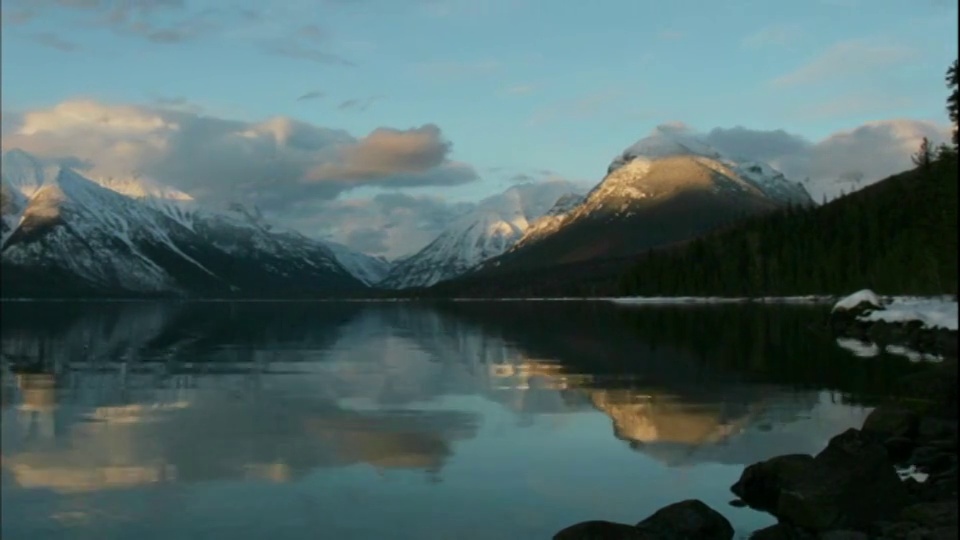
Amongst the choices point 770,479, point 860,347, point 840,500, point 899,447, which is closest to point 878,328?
point 860,347

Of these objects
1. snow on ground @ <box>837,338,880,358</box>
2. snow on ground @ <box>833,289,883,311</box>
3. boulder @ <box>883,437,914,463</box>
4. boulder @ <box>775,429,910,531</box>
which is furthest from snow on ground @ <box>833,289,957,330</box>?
boulder @ <box>775,429,910,531</box>

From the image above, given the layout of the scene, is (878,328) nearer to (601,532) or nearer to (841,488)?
(841,488)

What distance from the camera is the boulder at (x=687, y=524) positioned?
743 inches

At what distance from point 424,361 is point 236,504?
4025 centimetres

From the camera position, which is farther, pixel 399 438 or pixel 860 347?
pixel 860 347

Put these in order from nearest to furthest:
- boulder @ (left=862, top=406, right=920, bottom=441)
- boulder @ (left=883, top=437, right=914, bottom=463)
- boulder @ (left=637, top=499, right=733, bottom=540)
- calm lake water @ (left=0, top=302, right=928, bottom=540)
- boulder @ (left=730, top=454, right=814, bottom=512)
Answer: boulder @ (left=637, top=499, right=733, bottom=540)
calm lake water @ (left=0, top=302, right=928, bottom=540)
boulder @ (left=730, top=454, right=814, bottom=512)
boulder @ (left=883, top=437, right=914, bottom=463)
boulder @ (left=862, top=406, right=920, bottom=441)

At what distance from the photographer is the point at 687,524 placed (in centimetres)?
1903

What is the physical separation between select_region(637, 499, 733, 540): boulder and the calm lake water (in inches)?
69.2

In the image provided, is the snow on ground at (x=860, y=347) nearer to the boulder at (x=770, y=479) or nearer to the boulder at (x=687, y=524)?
the boulder at (x=770, y=479)

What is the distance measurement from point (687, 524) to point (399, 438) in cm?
1386

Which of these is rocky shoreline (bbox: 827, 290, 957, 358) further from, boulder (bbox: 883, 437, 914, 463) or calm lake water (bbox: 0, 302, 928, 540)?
boulder (bbox: 883, 437, 914, 463)

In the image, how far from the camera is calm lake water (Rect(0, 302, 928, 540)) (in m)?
21.0

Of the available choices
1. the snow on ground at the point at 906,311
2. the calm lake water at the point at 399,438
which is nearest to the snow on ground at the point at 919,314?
the snow on ground at the point at 906,311

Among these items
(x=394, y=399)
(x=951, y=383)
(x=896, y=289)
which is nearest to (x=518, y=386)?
(x=394, y=399)
